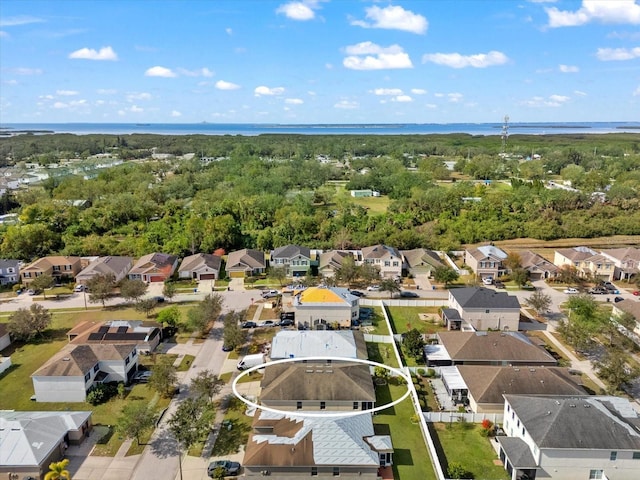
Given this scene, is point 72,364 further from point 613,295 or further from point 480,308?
point 613,295

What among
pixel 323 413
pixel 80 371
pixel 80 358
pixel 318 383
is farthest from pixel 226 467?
pixel 80 358

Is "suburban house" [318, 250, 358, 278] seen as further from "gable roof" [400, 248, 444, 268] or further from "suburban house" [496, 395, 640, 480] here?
"suburban house" [496, 395, 640, 480]

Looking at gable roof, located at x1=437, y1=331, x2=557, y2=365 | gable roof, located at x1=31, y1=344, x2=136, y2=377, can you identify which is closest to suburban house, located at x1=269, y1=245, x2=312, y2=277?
gable roof, located at x1=437, y1=331, x2=557, y2=365

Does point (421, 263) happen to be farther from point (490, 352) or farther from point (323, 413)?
point (323, 413)

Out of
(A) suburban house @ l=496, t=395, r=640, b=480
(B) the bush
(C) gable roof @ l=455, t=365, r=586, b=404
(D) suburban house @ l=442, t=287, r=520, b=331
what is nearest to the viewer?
(A) suburban house @ l=496, t=395, r=640, b=480

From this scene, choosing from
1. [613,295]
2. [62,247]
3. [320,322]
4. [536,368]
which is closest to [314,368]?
[320,322]

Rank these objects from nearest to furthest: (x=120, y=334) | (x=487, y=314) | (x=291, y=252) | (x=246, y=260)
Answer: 1. (x=120, y=334)
2. (x=487, y=314)
3. (x=246, y=260)
4. (x=291, y=252)
